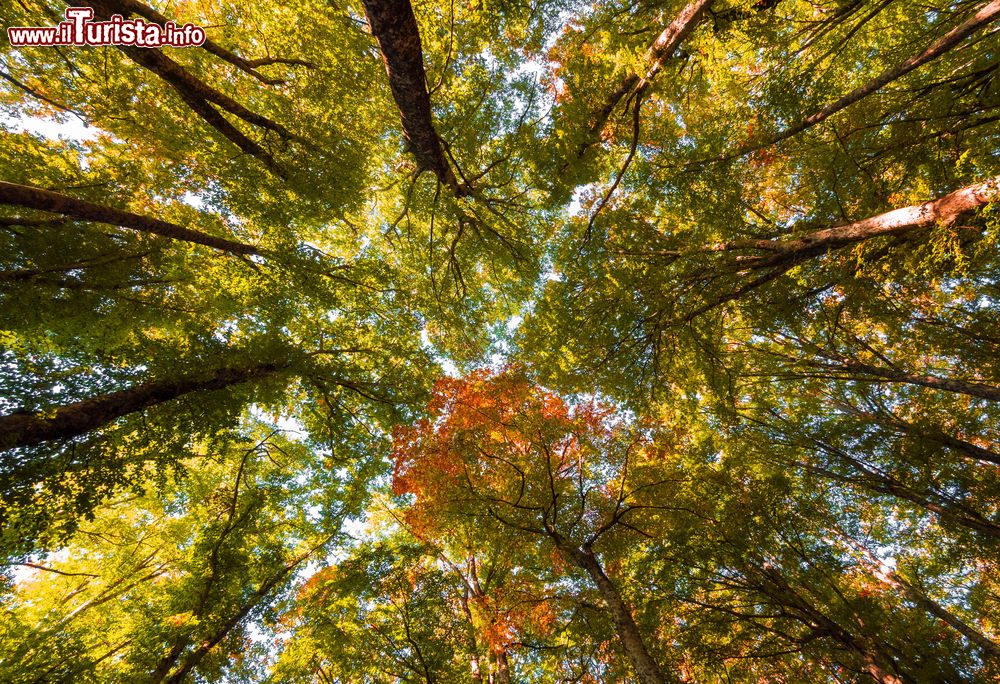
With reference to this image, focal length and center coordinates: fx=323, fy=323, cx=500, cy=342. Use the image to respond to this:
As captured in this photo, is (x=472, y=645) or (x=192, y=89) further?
(x=472, y=645)

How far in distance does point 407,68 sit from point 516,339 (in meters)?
5.80

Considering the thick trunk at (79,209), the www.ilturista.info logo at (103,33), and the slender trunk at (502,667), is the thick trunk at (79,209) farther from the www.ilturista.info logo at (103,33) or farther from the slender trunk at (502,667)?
the slender trunk at (502,667)

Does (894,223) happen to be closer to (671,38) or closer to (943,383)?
(671,38)

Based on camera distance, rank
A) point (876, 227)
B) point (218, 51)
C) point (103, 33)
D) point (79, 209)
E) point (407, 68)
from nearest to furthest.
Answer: point (876, 227)
point (407, 68)
point (79, 209)
point (103, 33)
point (218, 51)

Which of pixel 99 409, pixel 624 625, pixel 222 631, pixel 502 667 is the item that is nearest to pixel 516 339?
pixel 624 625

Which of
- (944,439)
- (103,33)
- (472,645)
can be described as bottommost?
(944,439)

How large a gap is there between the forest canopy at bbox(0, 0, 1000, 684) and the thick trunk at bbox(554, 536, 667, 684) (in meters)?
0.06

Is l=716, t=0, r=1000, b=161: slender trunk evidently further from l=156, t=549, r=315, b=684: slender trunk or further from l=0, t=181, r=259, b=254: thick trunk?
l=156, t=549, r=315, b=684: slender trunk

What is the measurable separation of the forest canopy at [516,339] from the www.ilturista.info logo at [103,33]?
205 mm

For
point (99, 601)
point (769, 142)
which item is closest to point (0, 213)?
point (99, 601)

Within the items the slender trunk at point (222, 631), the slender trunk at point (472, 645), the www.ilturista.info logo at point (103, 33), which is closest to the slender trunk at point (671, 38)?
the www.ilturista.info logo at point (103, 33)

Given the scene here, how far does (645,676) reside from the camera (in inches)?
168

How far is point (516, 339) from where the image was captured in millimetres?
8352

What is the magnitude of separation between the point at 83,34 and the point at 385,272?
5.15 meters
